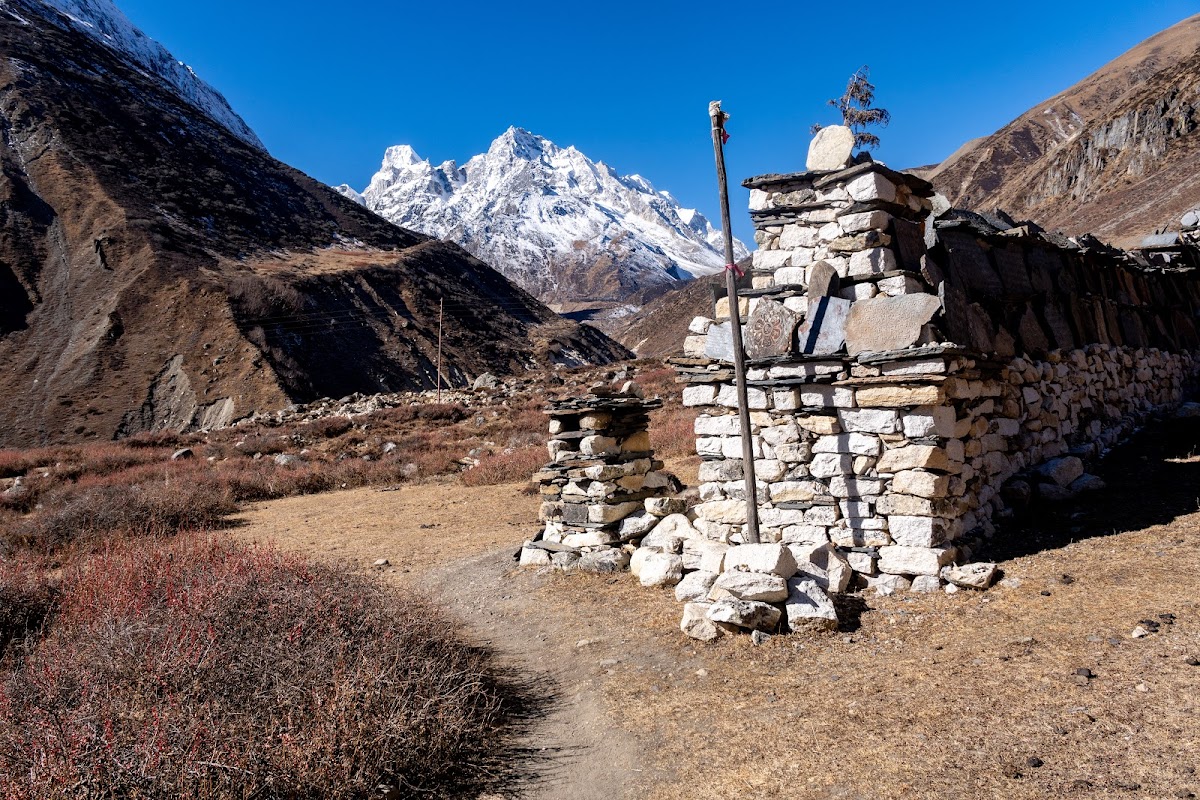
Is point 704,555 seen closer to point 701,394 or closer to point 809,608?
point 809,608

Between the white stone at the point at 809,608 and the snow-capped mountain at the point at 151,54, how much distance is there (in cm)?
12542

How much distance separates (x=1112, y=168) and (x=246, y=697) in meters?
61.1

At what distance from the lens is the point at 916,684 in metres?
4.33

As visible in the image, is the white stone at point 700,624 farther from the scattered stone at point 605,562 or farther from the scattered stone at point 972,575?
the scattered stone at point 605,562

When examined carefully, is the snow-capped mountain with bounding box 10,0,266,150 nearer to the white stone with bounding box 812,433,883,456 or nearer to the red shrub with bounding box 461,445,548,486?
the red shrub with bounding box 461,445,548,486

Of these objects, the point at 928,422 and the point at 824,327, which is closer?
the point at 928,422

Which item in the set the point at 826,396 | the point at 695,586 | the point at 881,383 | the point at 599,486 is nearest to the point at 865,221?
the point at 881,383

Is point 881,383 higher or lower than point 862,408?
higher

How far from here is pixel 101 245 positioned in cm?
4491

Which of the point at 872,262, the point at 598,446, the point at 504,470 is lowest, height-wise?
the point at 504,470

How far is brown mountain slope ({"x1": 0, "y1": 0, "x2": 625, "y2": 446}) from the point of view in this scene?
3709cm

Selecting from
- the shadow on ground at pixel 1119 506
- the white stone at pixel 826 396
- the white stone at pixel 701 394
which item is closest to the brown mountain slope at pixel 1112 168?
the shadow on ground at pixel 1119 506

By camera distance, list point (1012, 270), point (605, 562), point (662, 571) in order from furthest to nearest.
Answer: point (1012, 270) < point (605, 562) < point (662, 571)

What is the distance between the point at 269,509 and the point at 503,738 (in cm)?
1217
